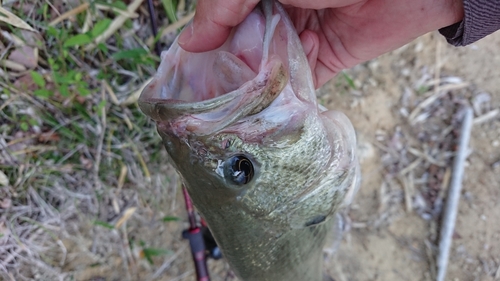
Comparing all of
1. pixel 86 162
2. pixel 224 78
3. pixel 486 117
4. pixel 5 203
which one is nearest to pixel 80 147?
pixel 86 162

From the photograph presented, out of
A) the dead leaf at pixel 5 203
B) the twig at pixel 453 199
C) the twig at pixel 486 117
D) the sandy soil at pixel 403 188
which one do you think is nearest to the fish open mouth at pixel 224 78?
the dead leaf at pixel 5 203

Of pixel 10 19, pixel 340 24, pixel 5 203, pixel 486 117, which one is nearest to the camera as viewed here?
pixel 10 19

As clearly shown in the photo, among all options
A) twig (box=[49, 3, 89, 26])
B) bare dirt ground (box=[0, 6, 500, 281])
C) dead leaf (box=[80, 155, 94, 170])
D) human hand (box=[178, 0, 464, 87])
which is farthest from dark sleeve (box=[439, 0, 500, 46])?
dead leaf (box=[80, 155, 94, 170])

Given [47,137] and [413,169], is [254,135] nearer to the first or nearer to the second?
[47,137]

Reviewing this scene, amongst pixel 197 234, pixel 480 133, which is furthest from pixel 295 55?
pixel 480 133

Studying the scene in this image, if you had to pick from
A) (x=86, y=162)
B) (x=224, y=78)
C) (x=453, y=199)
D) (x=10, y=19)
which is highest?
(x=10, y=19)

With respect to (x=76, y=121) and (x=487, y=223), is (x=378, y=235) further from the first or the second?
(x=76, y=121)
